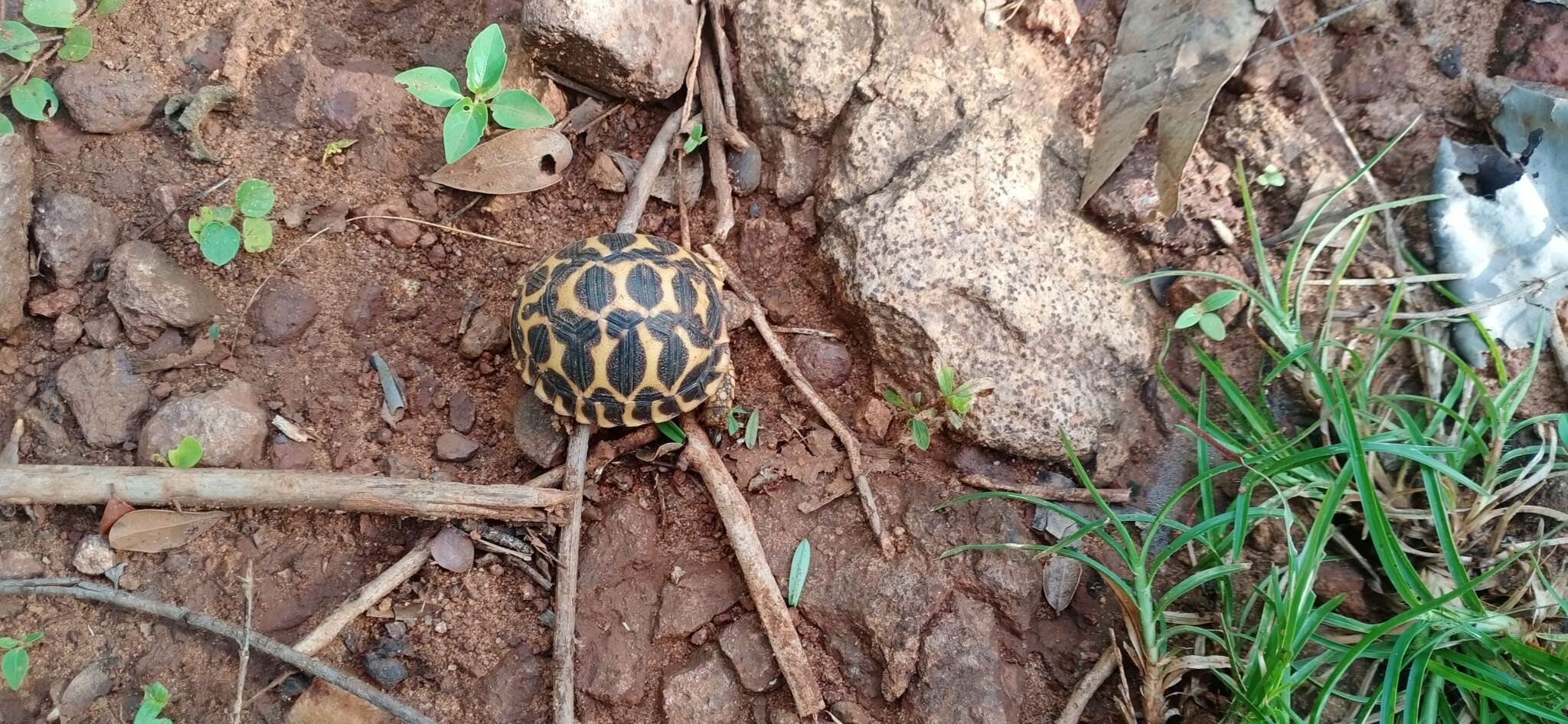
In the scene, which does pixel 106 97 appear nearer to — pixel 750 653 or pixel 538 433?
pixel 538 433

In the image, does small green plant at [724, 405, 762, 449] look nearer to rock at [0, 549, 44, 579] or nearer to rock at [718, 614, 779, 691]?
rock at [718, 614, 779, 691]

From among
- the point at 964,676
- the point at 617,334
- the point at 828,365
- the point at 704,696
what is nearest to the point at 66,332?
the point at 617,334

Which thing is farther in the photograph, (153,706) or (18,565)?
(18,565)

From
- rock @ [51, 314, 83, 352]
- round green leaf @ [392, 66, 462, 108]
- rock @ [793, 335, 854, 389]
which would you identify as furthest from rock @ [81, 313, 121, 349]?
rock @ [793, 335, 854, 389]

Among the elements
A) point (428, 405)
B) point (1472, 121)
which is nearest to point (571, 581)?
point (428, 405)

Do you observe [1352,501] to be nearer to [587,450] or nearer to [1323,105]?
[1323,105]

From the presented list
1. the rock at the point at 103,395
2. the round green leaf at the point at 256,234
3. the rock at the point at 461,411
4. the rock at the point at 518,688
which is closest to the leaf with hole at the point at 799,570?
the rock at the point at 518,688

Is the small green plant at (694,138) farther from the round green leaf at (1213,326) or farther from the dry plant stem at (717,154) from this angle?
the round green leaf at (1213,326)
